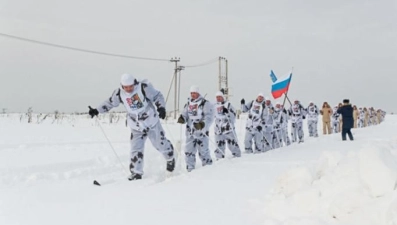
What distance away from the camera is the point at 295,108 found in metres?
17.9

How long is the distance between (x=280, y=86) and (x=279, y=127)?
81.4 inches

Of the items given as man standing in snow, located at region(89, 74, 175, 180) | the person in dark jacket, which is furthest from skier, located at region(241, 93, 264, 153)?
man standing in snow, located at region(89, 74, 175, 180)

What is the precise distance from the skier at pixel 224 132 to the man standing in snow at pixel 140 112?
3.53 metres

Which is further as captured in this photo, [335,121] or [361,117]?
[361,117]

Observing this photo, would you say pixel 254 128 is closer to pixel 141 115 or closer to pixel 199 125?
pixel 199 125

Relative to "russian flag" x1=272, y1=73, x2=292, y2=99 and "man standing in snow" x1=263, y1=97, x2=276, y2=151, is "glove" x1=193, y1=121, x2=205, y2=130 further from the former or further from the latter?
"russian flag" x1=272, y1=73, x2=292, y2=99

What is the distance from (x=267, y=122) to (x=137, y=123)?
7697 mm

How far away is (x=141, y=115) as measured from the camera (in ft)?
21.3

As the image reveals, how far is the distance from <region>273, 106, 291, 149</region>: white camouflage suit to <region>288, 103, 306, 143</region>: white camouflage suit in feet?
4.80

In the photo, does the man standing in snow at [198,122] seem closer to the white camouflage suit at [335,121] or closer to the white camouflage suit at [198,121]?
the white camouflage suit at [198,121]

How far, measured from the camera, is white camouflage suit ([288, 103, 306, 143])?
58.1 feet

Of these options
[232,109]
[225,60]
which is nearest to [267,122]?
[232,109]

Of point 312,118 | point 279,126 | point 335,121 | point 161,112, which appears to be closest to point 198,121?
point 161,112

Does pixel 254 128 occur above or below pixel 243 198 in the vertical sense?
above
